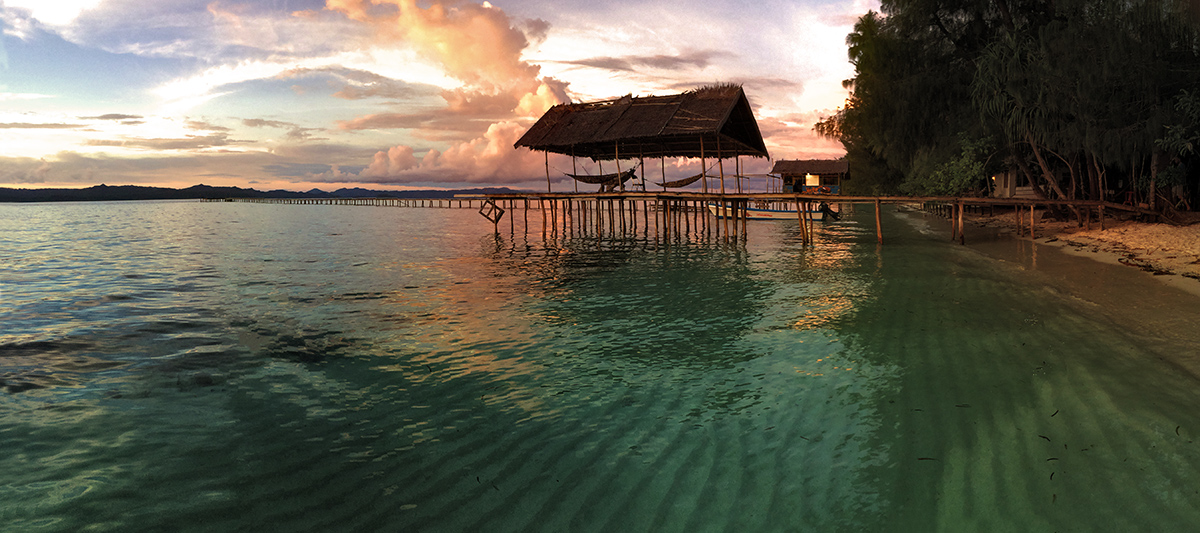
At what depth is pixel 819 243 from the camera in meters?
22.9

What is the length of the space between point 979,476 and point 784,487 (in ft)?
4.21

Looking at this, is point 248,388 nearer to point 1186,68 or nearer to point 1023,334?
point 1023,334

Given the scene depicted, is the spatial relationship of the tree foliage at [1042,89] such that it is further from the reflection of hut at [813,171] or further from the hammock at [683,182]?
the reflection of hut at [813,171]

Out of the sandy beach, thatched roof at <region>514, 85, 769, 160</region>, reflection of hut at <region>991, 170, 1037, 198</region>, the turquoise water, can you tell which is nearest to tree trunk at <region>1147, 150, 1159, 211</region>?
the sandy beach

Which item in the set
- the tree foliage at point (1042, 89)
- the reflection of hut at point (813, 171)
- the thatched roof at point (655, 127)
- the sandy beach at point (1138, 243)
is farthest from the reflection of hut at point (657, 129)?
the reflection of hut at point (813, 171)

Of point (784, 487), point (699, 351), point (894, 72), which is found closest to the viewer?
point (784, 487)

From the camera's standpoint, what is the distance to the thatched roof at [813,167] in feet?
171

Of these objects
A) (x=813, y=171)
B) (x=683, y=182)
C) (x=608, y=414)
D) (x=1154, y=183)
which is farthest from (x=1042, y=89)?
(x=813, y=171)

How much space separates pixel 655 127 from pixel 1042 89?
11.0 meters

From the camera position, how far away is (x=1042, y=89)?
54.9ft

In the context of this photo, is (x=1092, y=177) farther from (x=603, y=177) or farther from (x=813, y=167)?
(x=813, y=167)

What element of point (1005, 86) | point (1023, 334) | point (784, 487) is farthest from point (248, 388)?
point (1005, 86)

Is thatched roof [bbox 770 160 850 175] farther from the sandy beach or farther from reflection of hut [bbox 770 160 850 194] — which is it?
the sandy beach

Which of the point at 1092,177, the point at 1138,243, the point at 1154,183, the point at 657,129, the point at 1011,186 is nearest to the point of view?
the point at 1138,243
